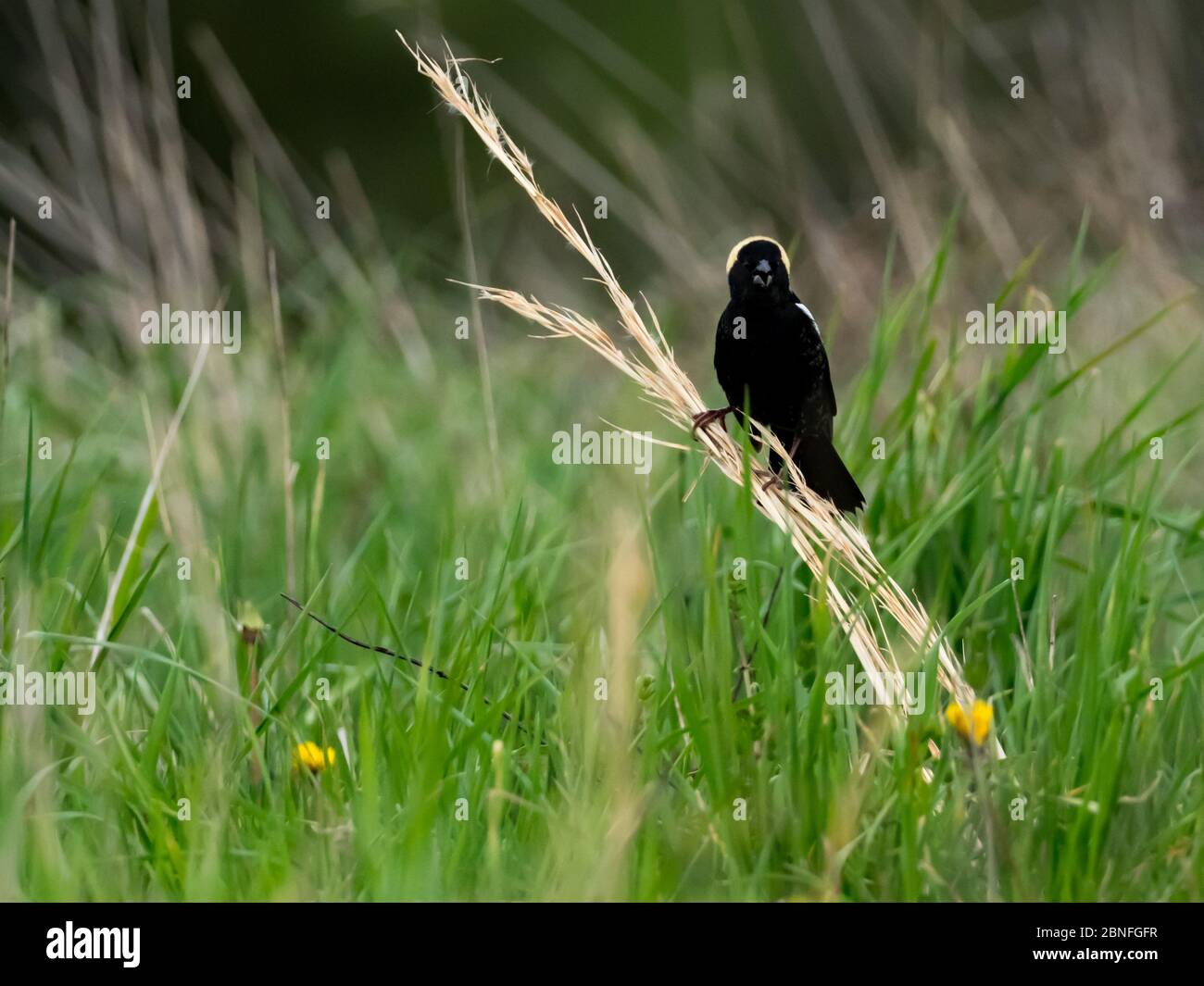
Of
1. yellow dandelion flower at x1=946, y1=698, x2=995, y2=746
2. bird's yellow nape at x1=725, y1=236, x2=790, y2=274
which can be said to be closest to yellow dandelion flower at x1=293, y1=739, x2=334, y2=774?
yellow dandelion flower at x1=946, y1=698, x2=995, y2=746

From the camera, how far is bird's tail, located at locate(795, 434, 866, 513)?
2.50 metres

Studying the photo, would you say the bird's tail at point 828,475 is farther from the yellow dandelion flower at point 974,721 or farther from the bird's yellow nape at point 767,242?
the yellow dandelion flower at point 974,721

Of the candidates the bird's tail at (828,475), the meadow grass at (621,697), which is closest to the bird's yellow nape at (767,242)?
the meadow grass at (621,697)

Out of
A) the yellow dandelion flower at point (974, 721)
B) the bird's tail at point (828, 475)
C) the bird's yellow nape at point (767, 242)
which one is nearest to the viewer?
the yellow dandelion flower at point (974, 721)

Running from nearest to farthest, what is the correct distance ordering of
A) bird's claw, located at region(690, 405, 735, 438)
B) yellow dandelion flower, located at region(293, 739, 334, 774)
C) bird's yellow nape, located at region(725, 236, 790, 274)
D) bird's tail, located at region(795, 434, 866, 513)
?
1. yellow dandelion flower, located at region(293, 739, 334, 774)
2. bird's claw, located at region(690, 405, 735, 438)
3. bird's tail, located at region(795, 434, 866, 513)
4. bird's yellow nape, located at region(725, 236, 790, 274)

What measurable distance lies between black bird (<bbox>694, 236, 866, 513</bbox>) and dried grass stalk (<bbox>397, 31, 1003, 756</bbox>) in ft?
1.86

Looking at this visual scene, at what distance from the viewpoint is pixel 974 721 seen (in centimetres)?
177

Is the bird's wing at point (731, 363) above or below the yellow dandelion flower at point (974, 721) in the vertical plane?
above

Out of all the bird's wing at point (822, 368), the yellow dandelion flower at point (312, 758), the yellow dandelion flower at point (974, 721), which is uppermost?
the bird's wing at point (822, 368)

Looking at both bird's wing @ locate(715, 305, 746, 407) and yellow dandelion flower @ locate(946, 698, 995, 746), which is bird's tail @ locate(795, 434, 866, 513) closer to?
bird's wing @ locate(715, 305, 746, 407)

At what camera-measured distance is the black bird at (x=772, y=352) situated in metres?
2.82

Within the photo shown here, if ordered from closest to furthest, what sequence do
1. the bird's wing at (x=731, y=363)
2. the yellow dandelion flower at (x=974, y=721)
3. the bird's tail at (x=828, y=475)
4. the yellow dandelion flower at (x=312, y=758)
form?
the yellow dandelion flower at (x=974, y=721)
the yellow dandelion flower at (x=312, y=758)
the bird's tail at (x=828, y=475)
the bird's wing at (x=731, y=363)

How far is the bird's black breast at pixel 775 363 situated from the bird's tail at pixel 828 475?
0.24 metres

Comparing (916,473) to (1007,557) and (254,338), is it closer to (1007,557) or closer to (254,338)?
(1007,557)
